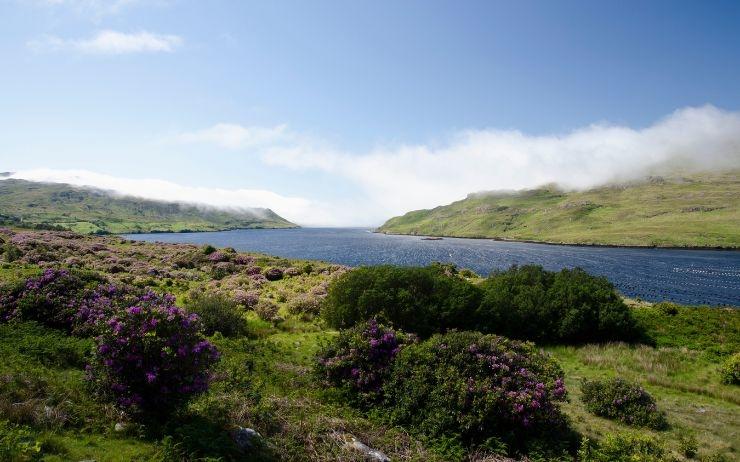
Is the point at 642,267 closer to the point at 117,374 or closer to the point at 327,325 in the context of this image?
the point at 327,325

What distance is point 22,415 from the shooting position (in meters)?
9.05

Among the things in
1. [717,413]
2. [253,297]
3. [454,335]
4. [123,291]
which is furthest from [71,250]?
[717,413]

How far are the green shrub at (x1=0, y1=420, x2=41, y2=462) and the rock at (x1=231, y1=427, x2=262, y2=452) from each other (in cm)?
401

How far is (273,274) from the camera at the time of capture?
1994 inches

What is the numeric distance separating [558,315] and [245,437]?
27804 mm

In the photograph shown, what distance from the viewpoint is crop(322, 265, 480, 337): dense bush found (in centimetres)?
2697

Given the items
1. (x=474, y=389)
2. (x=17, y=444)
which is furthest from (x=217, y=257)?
(x=17, y=444)

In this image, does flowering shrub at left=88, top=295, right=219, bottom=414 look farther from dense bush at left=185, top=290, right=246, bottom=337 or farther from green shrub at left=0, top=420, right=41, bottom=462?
dense bush at left=185, top=290, right=246, bottom=337

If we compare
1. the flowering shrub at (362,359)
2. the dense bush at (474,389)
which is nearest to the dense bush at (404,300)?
the flowering shrub at (362,359)

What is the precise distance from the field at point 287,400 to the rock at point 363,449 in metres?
0.19

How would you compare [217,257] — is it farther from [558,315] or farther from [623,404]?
[623,404]

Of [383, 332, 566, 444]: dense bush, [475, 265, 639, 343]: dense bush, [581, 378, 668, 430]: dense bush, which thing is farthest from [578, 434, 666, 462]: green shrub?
[475, 265, 639, 343]: dense bush

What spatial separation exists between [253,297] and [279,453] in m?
26.2

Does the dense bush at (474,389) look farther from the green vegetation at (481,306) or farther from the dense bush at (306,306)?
the dense bush at (306,306)
